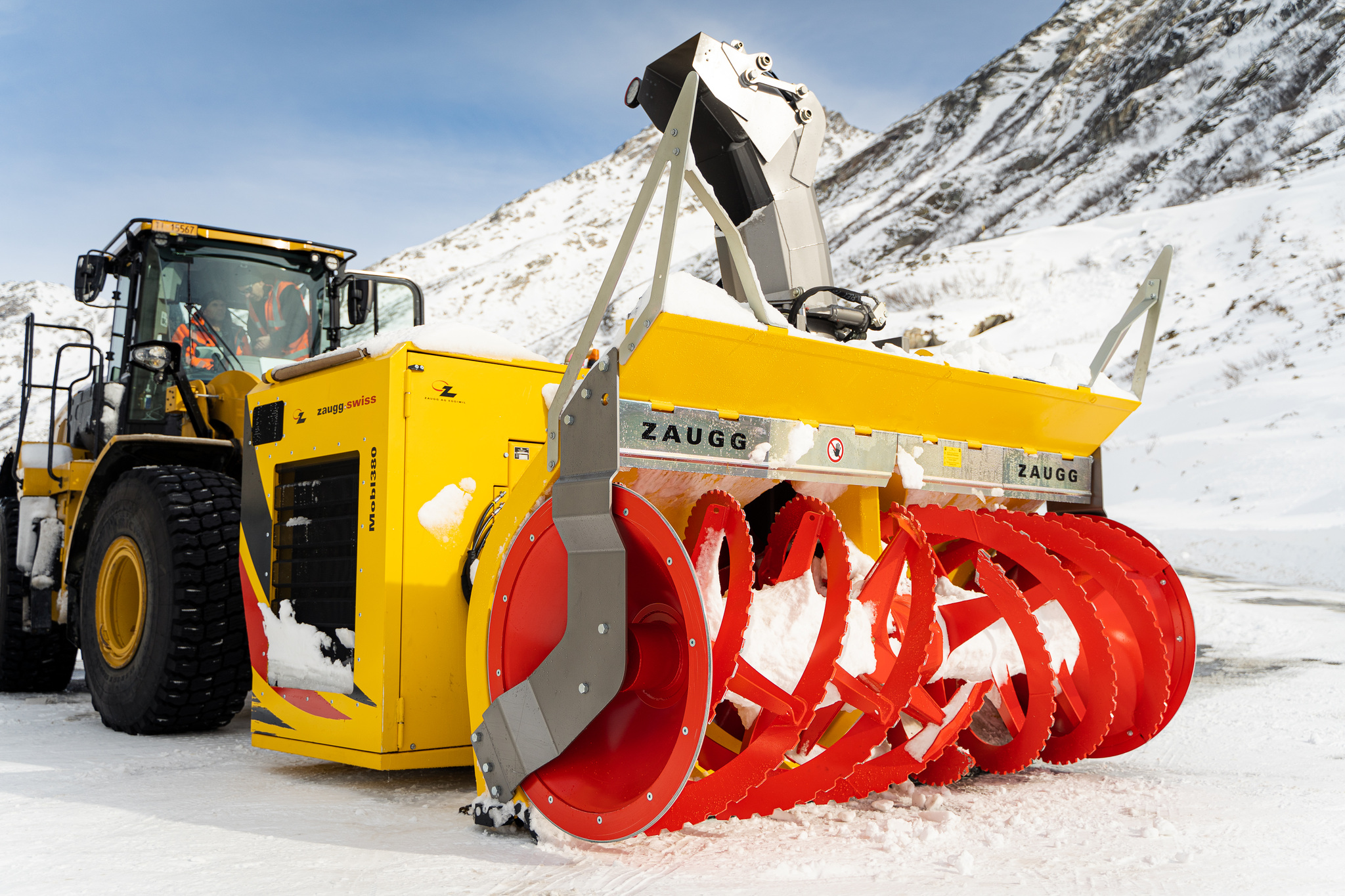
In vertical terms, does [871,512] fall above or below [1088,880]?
above

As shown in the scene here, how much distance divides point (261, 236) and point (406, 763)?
11.0 feet

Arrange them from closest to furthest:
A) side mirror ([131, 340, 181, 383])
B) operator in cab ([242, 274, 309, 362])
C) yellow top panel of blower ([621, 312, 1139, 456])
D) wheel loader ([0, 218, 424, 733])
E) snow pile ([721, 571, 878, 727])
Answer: yellow top panel of blower ([621, 312, 1139, 456]) < snow pile ([721, 571, 878, 727]) < wheel loader ([0, 218, 424, 733]) < side mirror ([131, 340, 181, 383]) < operator in cab ([242, 274, 309, 362])

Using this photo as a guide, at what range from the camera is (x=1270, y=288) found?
21562 millimetres

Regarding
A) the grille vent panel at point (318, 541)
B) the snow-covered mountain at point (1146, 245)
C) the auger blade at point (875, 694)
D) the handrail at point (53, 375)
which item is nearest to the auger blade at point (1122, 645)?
the auger blade at point (875, 694)

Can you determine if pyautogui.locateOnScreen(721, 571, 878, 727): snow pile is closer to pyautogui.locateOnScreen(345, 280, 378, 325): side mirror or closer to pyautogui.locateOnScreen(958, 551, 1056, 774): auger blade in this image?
pyautogui.locateOnScreen(958, 551, 1056, 774): auger blade

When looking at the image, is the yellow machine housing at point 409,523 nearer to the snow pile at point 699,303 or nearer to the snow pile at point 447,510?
the snow pile at point 447,510

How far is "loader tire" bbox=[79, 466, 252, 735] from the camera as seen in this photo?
14.4 ft

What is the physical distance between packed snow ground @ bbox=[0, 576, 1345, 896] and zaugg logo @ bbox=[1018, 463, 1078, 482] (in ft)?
3.50

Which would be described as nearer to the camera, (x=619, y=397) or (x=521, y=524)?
(x=619, y=397)

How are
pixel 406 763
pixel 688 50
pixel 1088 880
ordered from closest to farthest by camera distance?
pixel 1088 880
pixel 406 763
pixel 688 50

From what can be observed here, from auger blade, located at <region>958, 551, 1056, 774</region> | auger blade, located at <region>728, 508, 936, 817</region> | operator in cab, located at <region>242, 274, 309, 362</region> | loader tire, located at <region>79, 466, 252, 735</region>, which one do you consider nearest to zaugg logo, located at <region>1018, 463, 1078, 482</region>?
auger blade, located at <region>958, 551, 1056, 774</region>

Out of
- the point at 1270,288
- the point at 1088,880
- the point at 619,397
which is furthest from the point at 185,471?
the point at 1270,288

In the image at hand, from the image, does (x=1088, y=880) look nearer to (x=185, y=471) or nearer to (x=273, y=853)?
(x=273, y=853)

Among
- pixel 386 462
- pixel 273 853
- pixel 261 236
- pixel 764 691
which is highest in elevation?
pixel 261 236
